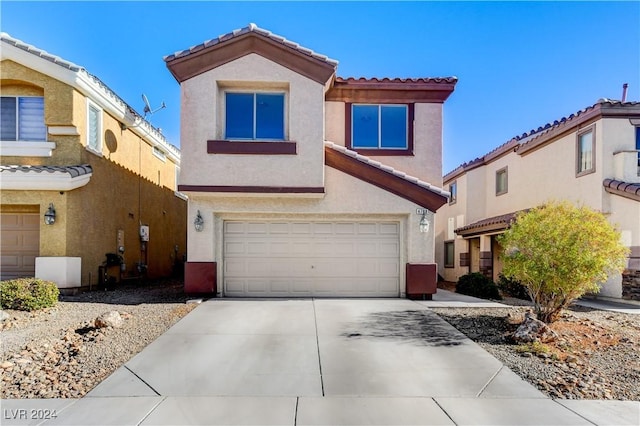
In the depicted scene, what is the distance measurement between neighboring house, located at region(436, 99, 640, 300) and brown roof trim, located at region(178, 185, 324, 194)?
671 centimetres

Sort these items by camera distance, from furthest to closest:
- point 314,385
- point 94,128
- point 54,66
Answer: point 94,128 → point 54,66 → point 314,385

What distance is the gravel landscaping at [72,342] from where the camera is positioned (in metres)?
5.87

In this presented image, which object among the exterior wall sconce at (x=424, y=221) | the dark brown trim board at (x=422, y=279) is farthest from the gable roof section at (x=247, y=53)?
the dark brown trim board at (x=422, y=279)

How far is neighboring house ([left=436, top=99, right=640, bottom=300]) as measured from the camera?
42.8ft

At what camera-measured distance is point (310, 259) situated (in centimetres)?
1204

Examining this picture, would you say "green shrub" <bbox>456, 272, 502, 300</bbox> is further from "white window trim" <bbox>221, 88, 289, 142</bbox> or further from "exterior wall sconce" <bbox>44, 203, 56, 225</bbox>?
"exterior wall sconce" <bbox>44, 203, 56, 225</bbox>

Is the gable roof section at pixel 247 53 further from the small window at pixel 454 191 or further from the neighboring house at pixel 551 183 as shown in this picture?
the small window at pixel 454 191

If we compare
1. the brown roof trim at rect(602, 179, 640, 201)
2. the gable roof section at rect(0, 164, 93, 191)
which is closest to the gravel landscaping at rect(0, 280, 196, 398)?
the gable roof section at rect(0, 164, 93, 191)

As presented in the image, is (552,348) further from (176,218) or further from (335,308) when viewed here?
(176,218)

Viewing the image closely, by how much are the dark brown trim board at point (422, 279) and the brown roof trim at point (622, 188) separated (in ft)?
21.4

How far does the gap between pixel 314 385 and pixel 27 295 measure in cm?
761

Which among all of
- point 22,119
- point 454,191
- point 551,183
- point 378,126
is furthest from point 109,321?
point 454,191

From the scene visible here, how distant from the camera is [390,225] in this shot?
40.0ft

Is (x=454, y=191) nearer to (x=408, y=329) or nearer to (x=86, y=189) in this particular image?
(x=408, y=329)
